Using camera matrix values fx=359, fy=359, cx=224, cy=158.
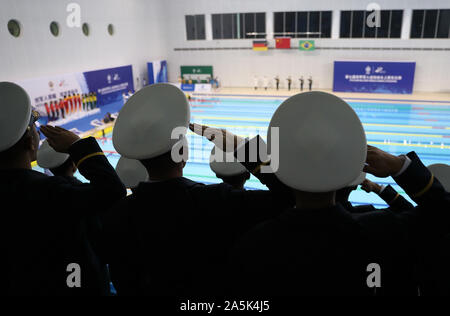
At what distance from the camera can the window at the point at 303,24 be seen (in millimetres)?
17078

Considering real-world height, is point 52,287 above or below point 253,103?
above

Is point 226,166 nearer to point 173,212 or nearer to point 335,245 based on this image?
point 173,212

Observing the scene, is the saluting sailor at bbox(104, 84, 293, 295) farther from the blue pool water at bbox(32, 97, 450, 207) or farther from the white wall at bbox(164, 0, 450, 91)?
the white wall at bbox(164, 0, 450, 91)

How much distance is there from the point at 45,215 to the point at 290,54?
17.8 m

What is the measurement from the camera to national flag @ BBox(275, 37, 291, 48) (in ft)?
57.6

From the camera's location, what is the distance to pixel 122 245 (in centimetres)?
154

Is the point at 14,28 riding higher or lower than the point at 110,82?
higher

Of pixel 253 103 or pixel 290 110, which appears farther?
pixel 253 103

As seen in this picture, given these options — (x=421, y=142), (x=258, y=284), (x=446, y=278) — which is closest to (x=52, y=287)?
(x=258, y=284)

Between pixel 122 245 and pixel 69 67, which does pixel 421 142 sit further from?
pixel 69 67

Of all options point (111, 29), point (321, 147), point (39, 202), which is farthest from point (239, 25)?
point (321, 147)

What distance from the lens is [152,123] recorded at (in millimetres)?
1473

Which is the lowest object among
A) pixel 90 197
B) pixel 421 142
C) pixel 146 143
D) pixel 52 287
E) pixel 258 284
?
pixel 421 142

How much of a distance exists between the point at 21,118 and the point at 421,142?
1000 centimetres
